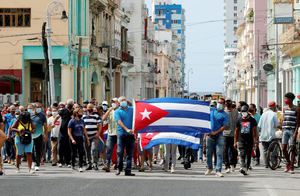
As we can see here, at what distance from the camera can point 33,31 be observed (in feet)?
143

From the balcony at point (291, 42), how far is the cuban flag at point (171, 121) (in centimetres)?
2097

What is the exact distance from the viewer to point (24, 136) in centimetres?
1680

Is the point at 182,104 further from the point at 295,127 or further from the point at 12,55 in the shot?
the point at 12,55

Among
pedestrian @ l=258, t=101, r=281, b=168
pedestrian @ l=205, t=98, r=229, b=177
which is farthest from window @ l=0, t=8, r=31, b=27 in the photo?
pedestrian @ l=205, t=98, r=229, b=177

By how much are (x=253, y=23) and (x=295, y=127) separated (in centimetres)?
6745

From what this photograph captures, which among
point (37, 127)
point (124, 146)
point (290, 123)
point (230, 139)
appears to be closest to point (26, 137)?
point (37, 127)

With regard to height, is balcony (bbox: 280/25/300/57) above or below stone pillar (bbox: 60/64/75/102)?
above

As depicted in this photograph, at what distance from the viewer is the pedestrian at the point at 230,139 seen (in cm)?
1753

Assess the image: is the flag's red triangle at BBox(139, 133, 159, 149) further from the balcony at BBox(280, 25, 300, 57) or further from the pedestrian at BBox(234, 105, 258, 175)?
the balcony at BBox(280, 25, 300, 57)

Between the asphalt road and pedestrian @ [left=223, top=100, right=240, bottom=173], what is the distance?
319mm

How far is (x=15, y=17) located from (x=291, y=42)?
18.5 meters

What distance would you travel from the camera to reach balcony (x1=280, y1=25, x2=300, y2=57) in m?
39.0

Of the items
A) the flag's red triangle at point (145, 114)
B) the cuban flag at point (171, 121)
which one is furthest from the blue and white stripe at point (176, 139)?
the flag's red triangle at point (145, 114)

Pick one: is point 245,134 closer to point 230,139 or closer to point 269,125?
point 230,139
